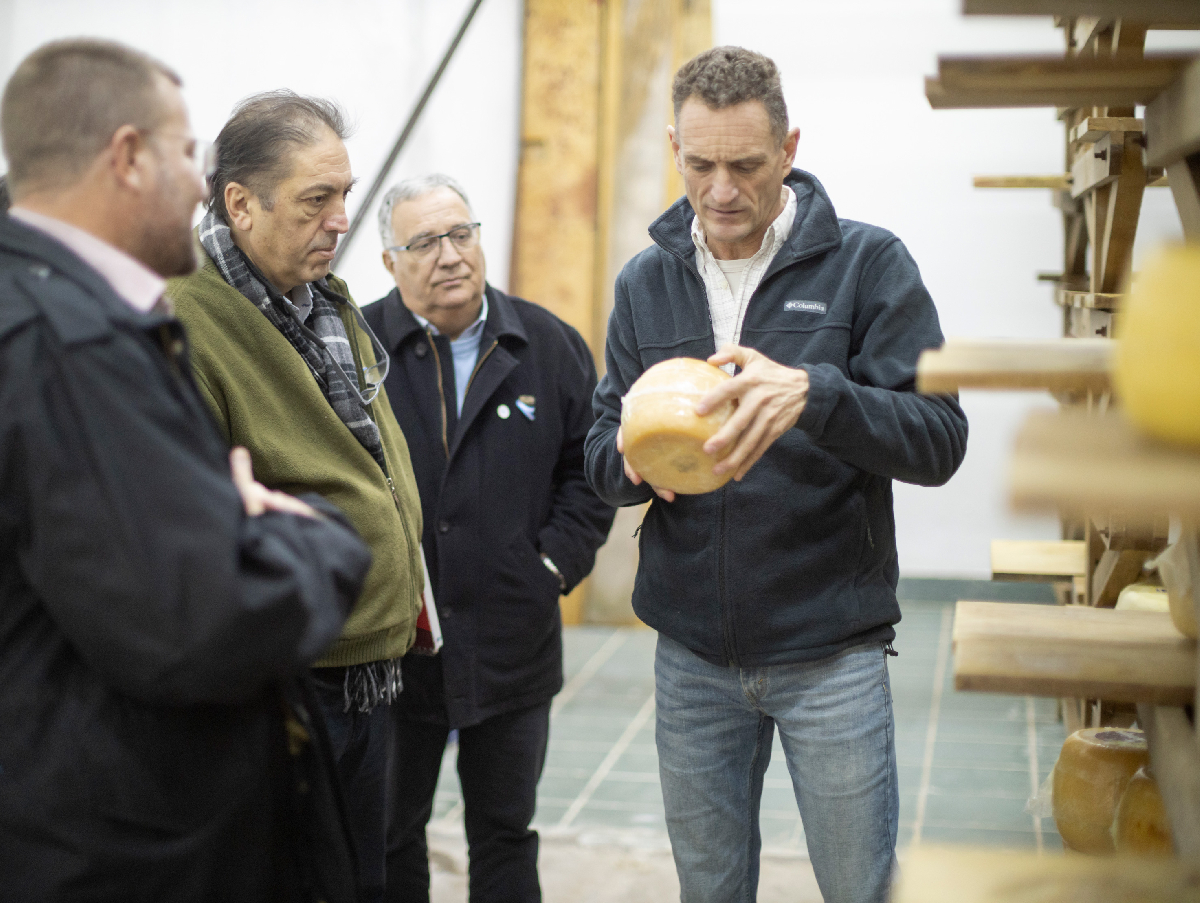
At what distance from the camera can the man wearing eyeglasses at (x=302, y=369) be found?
Result: 211 centimetres

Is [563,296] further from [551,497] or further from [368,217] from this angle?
[551,497]

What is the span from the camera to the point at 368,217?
201 inches

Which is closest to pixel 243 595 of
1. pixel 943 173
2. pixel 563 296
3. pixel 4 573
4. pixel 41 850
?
pixel 4 573

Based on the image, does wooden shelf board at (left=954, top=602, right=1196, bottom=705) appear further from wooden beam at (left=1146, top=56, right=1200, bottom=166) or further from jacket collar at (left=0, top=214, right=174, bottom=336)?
jacket collar at (left=0, top=214, right=174, bottom=336)

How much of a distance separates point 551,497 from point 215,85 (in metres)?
2.03

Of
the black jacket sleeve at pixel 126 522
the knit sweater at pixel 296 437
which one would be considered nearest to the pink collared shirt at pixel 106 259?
the black jacket sleeve at pixel 126 522

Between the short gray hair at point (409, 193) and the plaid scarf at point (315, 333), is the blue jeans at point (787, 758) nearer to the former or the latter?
the plaid scarf at point (315, 333)

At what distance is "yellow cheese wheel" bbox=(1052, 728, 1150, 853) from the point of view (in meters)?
1.86

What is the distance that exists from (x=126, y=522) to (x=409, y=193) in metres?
1.94

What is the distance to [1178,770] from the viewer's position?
4.33 ft

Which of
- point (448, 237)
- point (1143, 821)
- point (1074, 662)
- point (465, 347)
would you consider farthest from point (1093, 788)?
point (448, 237)

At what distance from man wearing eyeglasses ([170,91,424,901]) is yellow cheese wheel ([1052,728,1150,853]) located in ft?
4.16

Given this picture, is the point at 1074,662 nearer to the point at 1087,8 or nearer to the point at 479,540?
the point at 1087,8

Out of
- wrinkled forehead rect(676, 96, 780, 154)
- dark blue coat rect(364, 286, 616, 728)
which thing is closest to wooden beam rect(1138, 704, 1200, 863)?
wrinkled forehead rect(676, 96, 780, 154)
